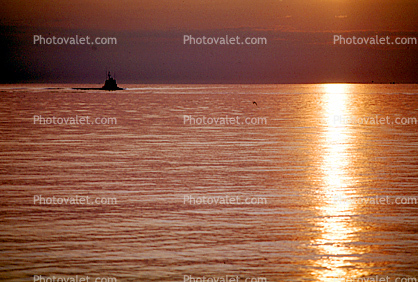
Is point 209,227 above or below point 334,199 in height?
below

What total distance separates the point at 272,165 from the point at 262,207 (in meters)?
8.36

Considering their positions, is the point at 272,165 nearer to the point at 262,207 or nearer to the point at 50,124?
the point at 262,207

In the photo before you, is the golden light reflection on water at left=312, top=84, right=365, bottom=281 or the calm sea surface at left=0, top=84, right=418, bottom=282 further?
the calm sea surface at left=0, top=84, right=418, bottom=282

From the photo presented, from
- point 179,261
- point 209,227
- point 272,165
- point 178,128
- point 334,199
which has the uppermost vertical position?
point 178,128

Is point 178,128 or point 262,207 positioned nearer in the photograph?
point 262,207

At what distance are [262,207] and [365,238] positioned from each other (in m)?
3.90

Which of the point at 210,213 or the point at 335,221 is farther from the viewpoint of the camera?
the point at 210,213

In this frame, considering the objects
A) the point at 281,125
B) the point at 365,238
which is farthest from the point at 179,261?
the point at 281,125

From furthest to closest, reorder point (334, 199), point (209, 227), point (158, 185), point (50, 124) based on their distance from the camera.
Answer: point (50, 124) → point (158, 185) → point (334, 199) → point (209, 227)

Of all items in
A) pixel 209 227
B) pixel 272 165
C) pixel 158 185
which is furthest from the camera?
pixel 272 165

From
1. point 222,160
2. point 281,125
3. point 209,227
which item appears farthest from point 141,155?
point 281,125

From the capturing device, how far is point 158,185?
19.4 meters

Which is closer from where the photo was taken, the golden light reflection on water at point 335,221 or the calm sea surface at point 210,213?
the golden light reflection on water at point 335,221

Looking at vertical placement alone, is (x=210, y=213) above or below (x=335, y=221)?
above
